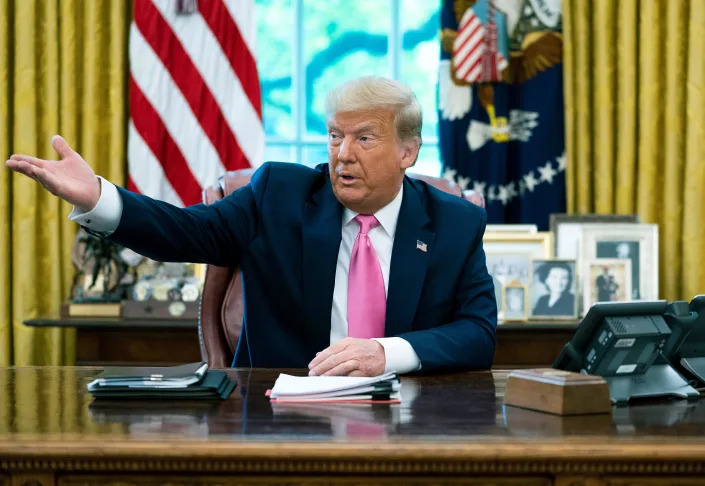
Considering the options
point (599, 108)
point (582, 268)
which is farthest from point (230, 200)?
point (599, 108)

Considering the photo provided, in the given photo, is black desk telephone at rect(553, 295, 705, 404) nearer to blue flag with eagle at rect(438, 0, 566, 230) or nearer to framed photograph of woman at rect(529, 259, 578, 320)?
framed photograph of woman at rect(529, 259, 578, 320)

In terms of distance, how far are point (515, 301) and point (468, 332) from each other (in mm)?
1445

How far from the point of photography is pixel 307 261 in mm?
2422

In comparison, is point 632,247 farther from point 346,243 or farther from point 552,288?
point 346,243

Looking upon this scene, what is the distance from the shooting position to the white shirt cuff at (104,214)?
6.91 feet

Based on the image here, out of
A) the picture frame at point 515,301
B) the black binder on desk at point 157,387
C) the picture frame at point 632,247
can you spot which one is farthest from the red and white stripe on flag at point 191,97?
the black binder on desk at point 157,387

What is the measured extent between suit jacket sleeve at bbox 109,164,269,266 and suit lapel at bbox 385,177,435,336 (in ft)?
1.25

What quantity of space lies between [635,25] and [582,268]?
1113 mm

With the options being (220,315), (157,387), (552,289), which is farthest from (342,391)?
(552,289)

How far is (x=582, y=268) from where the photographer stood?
12.9 ft

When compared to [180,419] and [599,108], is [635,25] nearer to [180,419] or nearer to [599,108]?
[599,108]

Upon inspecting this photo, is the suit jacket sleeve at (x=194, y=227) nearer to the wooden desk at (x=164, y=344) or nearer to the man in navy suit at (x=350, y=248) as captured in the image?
the man in navy suit at (x=350, y=248)

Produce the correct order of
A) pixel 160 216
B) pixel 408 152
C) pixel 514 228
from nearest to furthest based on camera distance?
pixel 160 216, pixel 408 152, pixel 514 228

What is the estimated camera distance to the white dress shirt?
2137 millimetres
